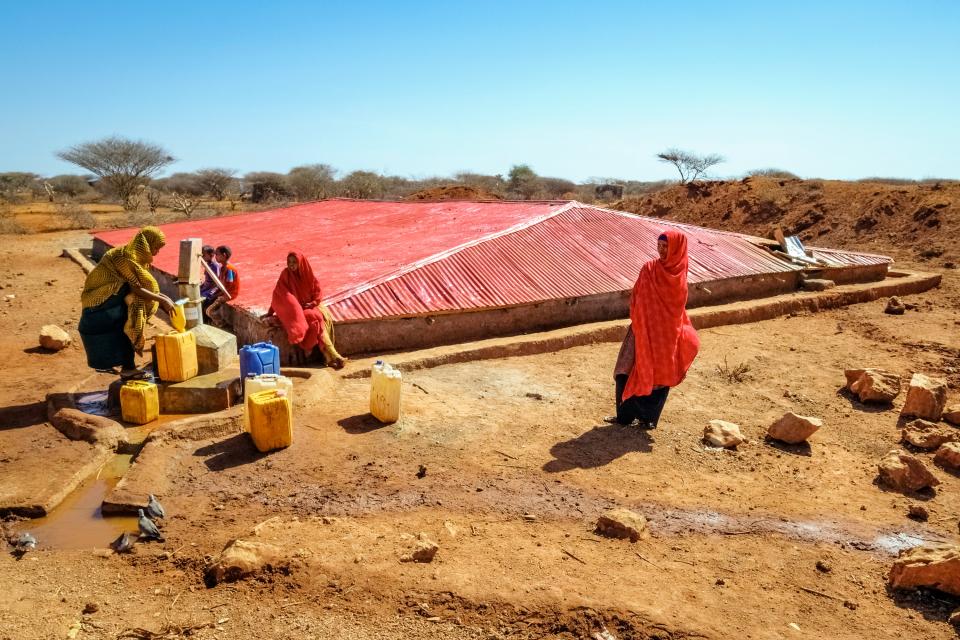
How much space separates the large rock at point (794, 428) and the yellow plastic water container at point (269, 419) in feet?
13.0

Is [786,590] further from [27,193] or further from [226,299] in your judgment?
[27,193]

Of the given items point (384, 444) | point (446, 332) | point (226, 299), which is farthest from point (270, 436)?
point (226, 299)

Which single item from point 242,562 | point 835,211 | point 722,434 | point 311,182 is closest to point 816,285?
point 722,434

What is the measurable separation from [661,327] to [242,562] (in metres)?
3.49

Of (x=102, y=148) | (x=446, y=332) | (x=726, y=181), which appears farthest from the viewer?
(x=102, y=148)

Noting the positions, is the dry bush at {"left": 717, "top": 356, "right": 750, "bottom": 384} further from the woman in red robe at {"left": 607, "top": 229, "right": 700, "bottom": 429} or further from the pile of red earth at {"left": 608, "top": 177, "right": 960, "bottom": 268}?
the pile of red earth at {"left": 608, "top": 177, "right": 960, "bottom": 268}

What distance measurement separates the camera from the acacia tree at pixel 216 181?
40406 mm

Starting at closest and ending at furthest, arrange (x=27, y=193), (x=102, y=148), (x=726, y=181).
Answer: (x=726, y=181), (x=102, y=148), (x=27, y=193)

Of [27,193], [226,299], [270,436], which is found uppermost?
[27,193]

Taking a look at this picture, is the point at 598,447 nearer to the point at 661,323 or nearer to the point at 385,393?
the point at 661,323

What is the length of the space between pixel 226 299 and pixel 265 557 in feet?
17.4

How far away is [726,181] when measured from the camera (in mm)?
23359

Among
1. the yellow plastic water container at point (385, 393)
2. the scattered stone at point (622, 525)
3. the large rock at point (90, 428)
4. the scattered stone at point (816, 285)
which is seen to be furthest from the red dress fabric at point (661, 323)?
the scattered stone at point (816, 285)

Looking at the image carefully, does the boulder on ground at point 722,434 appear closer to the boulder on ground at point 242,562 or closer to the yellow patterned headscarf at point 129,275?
the boulder on ground at point 242,562
